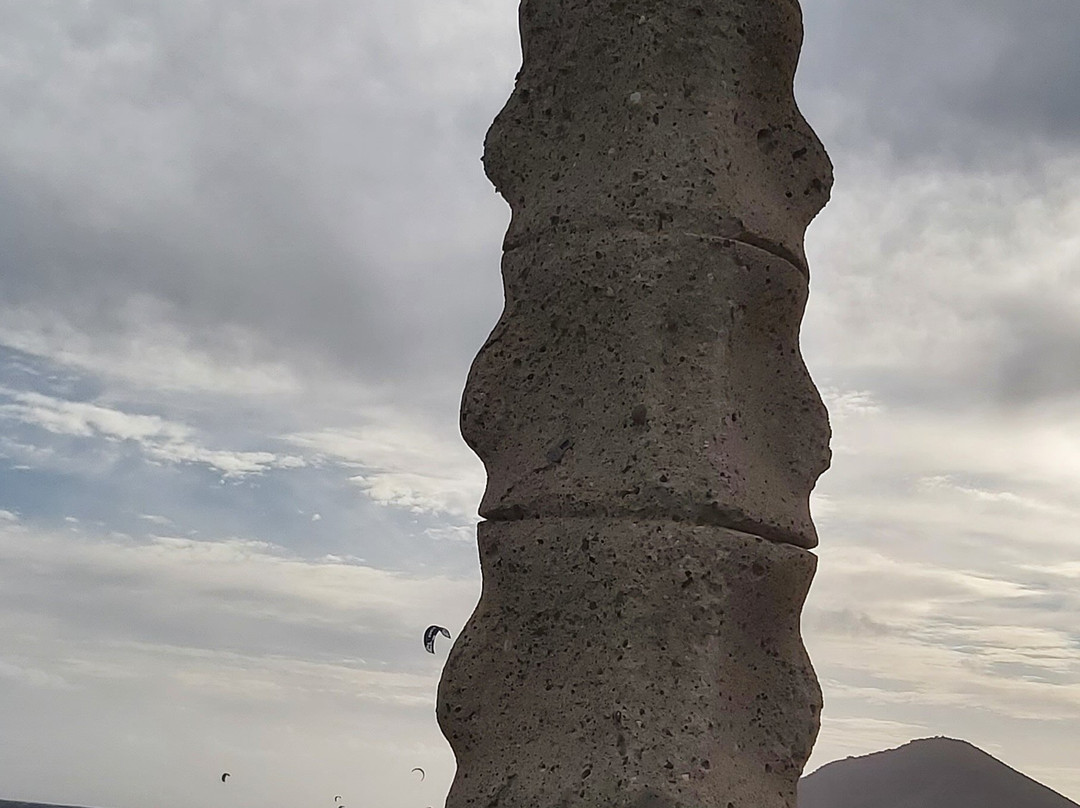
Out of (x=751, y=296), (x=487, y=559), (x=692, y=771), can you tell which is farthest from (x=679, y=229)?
(x=692, y=771)

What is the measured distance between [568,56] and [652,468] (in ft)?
4.80

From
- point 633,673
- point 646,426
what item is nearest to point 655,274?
point 646,426

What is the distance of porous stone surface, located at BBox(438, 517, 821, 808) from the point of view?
144 inches

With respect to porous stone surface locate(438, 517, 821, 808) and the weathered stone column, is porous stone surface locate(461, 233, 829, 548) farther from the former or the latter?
porous stone surface locate(438, 517, 821, 808)

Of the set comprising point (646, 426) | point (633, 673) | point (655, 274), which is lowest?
point (633, 673)

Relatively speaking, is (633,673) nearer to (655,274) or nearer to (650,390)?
(650,390)

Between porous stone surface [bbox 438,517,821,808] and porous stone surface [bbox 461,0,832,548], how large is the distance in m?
0.12

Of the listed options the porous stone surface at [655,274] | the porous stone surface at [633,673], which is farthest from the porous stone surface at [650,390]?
the porous stone surface at [633,673]

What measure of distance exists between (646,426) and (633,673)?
704 millimetres

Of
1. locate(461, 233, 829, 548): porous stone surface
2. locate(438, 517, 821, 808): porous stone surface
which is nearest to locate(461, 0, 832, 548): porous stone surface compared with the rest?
locate(461, 233, 829, 548): porous stone surface

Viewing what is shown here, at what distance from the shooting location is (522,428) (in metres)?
4.16

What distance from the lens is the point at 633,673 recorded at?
3705 mm

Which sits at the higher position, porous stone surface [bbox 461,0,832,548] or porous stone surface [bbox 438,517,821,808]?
porous stone surface [bbox 461,0,832,548]

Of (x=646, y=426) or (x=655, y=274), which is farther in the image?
(x=655, y=274)
